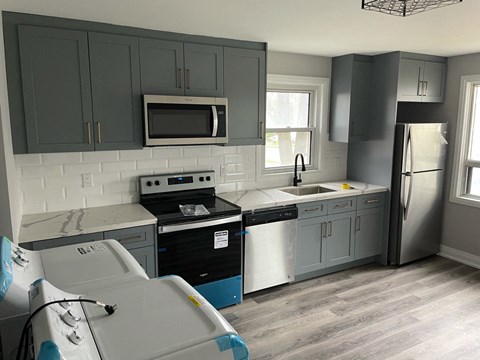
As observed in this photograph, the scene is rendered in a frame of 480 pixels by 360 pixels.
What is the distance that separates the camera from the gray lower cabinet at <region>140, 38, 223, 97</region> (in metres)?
2.92

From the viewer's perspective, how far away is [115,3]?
224cm

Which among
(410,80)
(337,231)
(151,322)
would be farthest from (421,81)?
(151,322)

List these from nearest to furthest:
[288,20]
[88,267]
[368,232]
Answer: [88,267] < [288,20] < [368,232]

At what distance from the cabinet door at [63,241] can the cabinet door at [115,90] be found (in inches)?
27.2

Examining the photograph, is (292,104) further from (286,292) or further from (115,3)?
(115,3)

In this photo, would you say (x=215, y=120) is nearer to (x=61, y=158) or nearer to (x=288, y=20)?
(x=288, y=20)

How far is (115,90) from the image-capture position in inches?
111

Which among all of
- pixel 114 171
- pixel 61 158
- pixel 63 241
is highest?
pixel 61 158

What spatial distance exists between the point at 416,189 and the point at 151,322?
378 centimetres

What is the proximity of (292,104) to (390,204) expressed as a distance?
1.58m

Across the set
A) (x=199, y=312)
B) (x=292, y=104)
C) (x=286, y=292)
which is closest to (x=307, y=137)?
(x=292, y=104)

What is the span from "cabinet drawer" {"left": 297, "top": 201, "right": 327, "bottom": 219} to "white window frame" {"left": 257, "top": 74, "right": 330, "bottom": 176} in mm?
639

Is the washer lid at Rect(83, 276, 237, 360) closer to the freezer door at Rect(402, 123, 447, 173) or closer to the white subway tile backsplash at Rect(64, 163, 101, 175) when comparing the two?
the white subway tile backsplash at Rect(64, 163, 101, 175)

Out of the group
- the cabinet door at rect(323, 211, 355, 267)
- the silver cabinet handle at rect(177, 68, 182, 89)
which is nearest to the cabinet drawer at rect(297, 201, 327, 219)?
the cabinet door at rect(323, 211, 355, 267)
